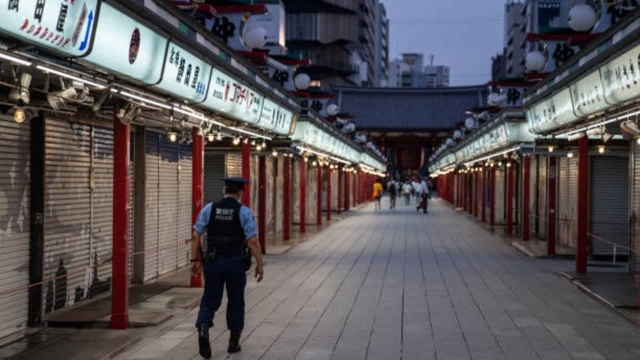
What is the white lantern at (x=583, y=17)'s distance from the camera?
606 inches

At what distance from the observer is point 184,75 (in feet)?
34.4

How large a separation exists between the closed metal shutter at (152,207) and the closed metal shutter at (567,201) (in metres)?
11.4

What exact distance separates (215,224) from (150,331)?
2.16m

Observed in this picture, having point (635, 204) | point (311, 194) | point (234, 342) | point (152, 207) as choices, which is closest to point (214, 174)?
point (152, 207)

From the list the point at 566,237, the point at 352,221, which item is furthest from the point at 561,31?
the point at 352,221

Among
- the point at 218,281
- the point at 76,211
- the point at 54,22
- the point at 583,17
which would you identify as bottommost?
the point at 218,281

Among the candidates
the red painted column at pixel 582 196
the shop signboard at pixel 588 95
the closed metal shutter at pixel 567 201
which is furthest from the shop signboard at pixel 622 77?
the closed metal shutter at pixel 567 201

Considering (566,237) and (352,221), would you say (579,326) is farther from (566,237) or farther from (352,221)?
(352,221)

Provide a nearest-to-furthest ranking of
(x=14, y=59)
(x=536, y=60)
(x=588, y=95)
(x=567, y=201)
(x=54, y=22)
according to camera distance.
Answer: (x=54, y=22)
(x=14, y=59)
(x=588, y=95)
(x=536, y=60)
(x=567, y=201)

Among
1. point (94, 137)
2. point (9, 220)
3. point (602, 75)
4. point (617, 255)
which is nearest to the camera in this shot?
Answer: point (9, 220)

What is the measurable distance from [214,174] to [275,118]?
2.96m

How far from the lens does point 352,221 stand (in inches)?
1443

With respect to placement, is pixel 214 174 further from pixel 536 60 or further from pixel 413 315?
pixel 413 315

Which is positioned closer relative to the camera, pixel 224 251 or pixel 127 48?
pixel 127 48
